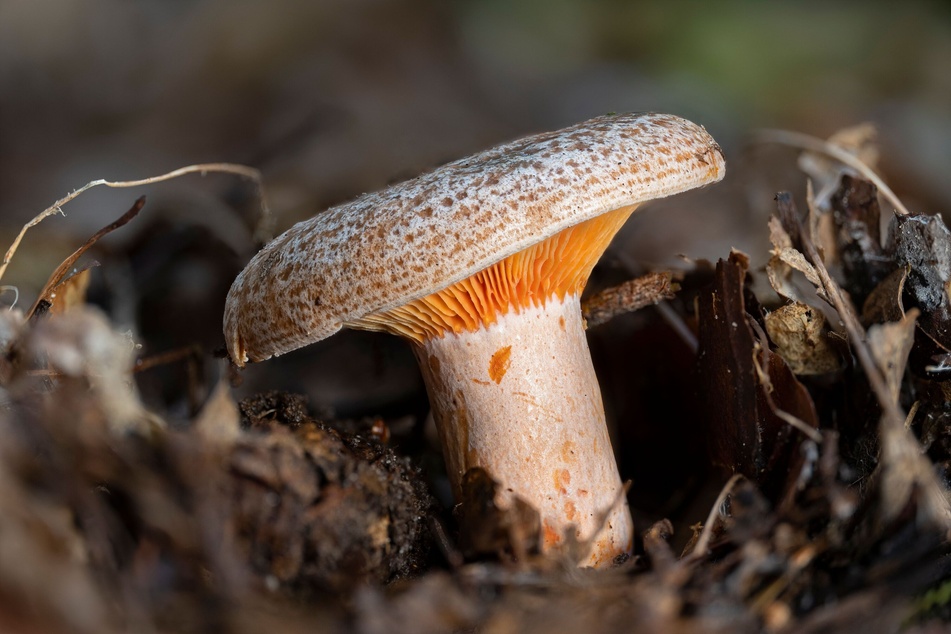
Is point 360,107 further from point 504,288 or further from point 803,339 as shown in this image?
point 803,339

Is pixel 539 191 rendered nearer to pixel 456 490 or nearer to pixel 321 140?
pixel 456 490

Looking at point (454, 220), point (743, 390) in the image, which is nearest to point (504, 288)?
point (454, 220)

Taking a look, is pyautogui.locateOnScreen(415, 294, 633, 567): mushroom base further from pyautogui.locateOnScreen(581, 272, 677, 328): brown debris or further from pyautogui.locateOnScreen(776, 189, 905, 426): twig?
pyautogui.locateOnScreen(776, 189, 905, 426): twig

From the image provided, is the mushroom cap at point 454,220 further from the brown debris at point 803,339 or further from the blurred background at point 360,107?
the blurred background at point 360,107

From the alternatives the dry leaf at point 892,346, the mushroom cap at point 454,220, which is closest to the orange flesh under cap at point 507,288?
the mushroom cap at point 454,220

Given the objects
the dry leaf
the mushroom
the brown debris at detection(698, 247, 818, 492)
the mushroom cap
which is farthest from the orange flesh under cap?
the dry leaf

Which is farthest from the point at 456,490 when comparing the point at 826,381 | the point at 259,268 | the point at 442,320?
the point at 826,381

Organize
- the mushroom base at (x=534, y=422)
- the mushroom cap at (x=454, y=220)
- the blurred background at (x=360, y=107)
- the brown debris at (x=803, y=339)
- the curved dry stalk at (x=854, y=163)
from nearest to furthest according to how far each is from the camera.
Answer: the mushroom cap at (x=454, y=220) < the mushroom base at (x=534, y=422) < the brown debris at (x=803, y=339) < the curved dry stalk at (x=854, y=163) < the blurred background at (x=360, y=107)
